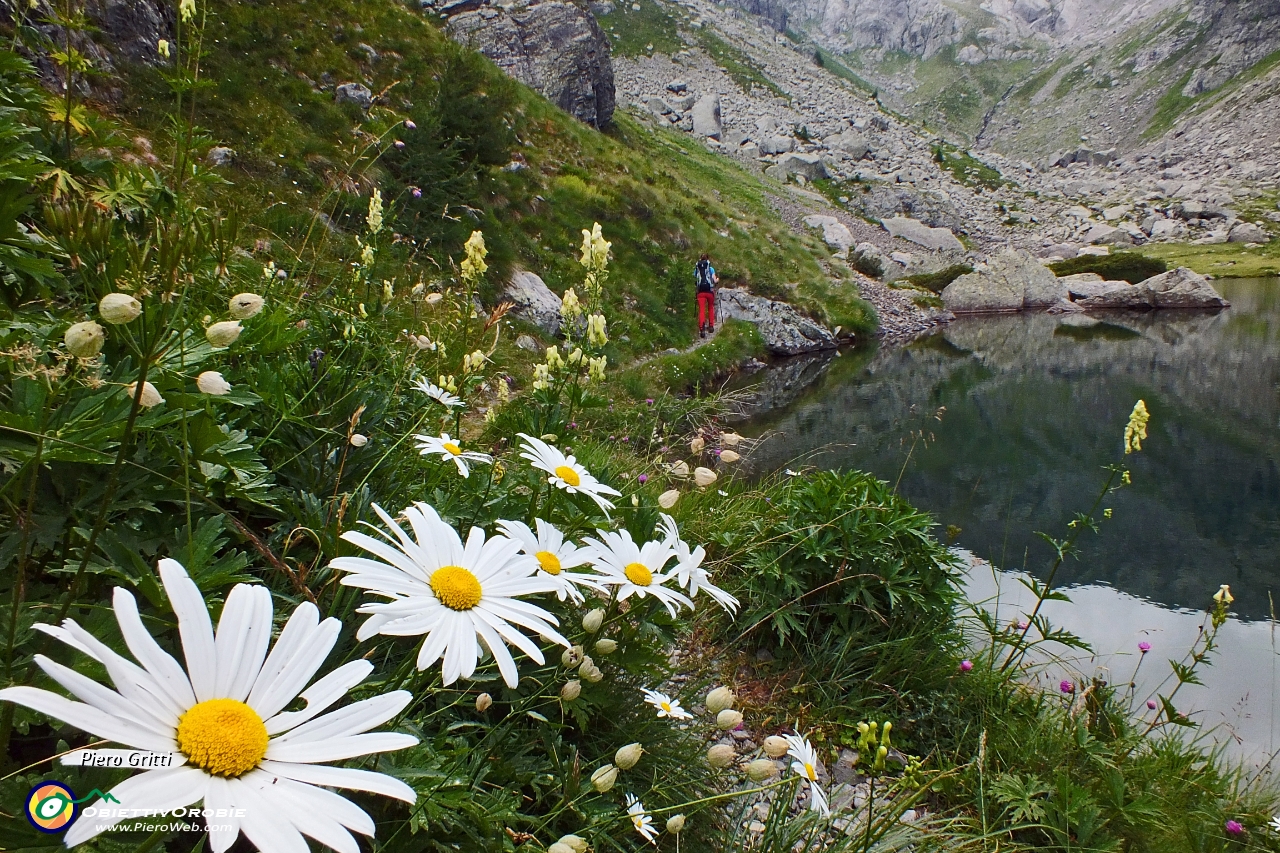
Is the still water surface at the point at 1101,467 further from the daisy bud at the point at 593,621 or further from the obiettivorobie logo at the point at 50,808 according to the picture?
the obiettivorobie logo at the point at 50,808

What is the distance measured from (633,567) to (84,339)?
1.05 metres

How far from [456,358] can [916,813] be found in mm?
3128

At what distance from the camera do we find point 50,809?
770 millimetres

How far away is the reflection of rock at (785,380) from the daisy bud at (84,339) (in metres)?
10.5

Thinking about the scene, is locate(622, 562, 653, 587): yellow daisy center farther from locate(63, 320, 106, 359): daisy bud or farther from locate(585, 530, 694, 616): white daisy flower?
locate(63, 320, 106, 359): daisy bud

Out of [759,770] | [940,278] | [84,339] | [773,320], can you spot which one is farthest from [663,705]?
[940,278]

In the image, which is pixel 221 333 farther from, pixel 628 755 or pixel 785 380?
pixel 785 380

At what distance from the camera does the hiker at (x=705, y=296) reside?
618 inches

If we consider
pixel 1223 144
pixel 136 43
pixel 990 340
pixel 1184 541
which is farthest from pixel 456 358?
pixel 1223 144

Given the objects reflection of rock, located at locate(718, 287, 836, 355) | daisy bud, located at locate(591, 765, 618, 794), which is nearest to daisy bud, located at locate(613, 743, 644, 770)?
daisy bud, located at locate(591, 765, 618, 794)

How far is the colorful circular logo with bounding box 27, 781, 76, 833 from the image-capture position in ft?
2.50

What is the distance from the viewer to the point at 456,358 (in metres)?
3.69

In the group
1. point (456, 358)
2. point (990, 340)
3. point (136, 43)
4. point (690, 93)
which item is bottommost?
point (990, 340)

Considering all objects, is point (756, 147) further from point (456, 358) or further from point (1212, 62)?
point (1212, 62)
